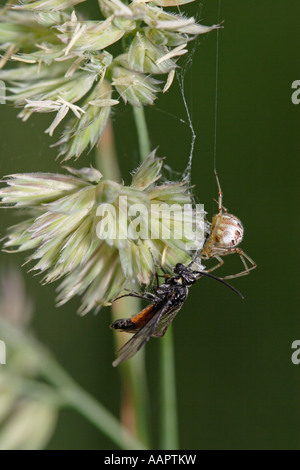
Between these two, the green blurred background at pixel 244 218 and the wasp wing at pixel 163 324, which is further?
the green blurred background at pixel 244 218

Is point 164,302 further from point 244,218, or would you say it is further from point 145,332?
point 244,218

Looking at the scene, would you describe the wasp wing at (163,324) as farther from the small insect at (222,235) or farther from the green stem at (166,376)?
the small insect at (222,235)

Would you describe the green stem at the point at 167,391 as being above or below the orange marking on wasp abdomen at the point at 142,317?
below

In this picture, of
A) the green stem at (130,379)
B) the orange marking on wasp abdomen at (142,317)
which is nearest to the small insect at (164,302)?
the orange marking on wasp abdomen at (142,317)

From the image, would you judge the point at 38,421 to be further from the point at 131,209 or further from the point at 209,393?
the point at 209,393

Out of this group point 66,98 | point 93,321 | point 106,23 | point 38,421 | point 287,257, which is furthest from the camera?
point 93,321
